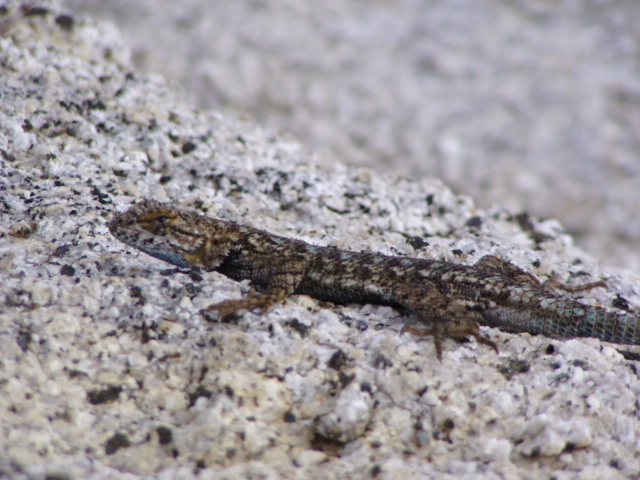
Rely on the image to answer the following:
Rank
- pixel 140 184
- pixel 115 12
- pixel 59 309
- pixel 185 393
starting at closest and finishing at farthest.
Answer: pixel 185 393
pixel 59 309
pixel 140 184
pixel 115 12

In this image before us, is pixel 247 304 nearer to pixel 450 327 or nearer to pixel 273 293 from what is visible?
pixel 273 293

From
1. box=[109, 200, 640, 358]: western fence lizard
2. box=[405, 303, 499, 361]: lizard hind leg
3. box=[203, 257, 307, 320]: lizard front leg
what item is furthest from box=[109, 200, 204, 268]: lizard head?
box=[405, 303, 499, 361]: lizard hind leg

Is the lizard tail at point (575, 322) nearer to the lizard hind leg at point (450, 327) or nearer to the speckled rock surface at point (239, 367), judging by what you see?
the speckled rock surface at point (239, 367)

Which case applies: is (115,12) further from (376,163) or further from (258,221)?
(258,221)

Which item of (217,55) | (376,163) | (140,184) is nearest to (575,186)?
(376,163)

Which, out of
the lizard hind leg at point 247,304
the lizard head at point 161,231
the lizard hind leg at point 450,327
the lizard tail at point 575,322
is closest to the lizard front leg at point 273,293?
the lizard hind leg at point 247,304

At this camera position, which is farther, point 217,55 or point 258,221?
point 217,55
